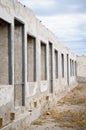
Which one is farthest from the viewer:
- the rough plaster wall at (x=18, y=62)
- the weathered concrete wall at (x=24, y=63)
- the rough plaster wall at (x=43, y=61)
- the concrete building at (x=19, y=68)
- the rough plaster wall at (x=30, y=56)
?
the rough plaster wall at (x=43, y=61)

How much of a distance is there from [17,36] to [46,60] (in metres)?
4.84

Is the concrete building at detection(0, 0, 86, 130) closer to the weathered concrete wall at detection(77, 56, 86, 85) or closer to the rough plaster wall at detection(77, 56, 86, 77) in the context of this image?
the weathered concrete wall at detection(77, 56, 86, 85)

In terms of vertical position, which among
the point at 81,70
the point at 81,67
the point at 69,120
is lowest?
the point at 69,120

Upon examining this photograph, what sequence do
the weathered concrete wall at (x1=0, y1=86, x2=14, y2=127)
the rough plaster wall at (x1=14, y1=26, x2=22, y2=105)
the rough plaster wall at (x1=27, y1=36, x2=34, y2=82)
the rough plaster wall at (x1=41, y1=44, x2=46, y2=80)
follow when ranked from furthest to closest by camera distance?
the rough plaster wall at (x1=41, y1=44, x2=46, y2=80), the rough plaster wall at (x1=27, y1=36, x2=34, y2=82), the rough plaster wall at (x1=14, y1=26, x2=22, y2=105), the weathered concrete wall at (x1=0, y1=86, x2=14, y2=127)

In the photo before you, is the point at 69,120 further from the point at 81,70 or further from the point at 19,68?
the point at 81,70

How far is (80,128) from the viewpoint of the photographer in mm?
9648

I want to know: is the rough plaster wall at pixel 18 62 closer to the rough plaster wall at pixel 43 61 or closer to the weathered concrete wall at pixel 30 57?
the weathered concrete wall at pixel 30 57

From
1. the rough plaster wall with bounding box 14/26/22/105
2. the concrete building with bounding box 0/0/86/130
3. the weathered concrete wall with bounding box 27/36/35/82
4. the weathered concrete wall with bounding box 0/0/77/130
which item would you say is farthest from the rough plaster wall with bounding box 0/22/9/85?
the weathered concrete wall with bounding box 27/36/35/82

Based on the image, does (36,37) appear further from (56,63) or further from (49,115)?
(56,63)

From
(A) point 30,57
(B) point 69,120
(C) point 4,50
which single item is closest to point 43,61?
(A) point 30,57

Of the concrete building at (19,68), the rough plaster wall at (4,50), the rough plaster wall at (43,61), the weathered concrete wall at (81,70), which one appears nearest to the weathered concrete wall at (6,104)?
the concrete building at (19,68)

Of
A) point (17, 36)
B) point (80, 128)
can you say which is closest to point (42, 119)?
point (80, 128)

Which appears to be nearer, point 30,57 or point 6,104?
point 6,104

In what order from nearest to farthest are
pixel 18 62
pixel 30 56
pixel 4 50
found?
pixel 4 50 → pixel 18 62 → pixel 30 56
